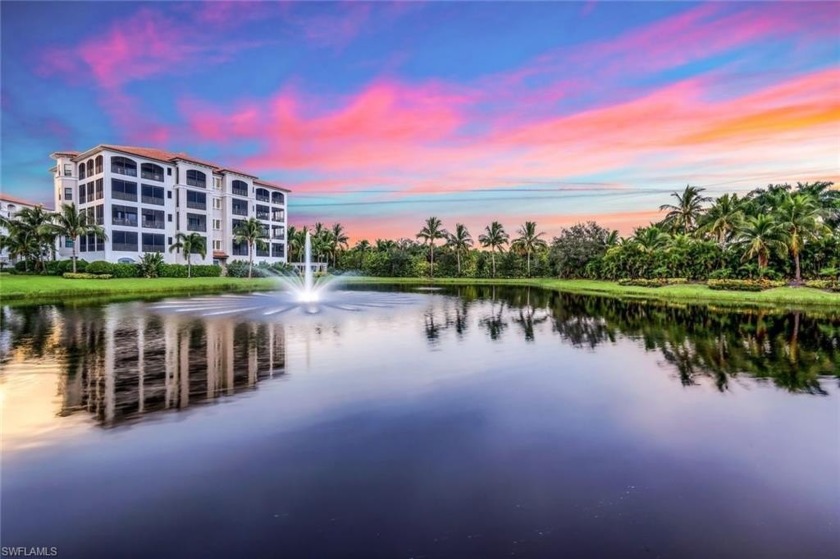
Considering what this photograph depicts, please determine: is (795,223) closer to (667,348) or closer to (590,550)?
(667,348)

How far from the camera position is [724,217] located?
60.9m

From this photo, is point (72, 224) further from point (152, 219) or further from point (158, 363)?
point (158, 363)

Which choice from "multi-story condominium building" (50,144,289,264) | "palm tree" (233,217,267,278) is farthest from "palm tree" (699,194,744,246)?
"multi-story condominium building" (50,144,289,264)

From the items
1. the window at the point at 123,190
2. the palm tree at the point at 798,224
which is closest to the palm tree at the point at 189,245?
the window at the point at 123,190

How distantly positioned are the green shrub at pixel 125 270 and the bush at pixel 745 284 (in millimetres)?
69529

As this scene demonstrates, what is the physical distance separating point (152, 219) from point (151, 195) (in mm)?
3545

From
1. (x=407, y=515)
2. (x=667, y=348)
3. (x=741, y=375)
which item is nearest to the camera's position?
(x=407, y=515)

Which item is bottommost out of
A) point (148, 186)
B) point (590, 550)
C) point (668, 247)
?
point (590, 550)

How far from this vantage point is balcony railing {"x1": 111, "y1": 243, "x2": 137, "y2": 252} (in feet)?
205

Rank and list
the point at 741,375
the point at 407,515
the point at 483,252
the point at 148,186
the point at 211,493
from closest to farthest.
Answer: the point at 407,515
the point at 211,493
the point at 741,375
the point at 148,186
the point at 483,252

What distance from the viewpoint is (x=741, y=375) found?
15375mm

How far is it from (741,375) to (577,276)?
72997 millimetres

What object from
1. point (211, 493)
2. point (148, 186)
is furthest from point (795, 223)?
point (148, 186)

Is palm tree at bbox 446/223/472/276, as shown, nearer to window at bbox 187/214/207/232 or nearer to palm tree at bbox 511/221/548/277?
palm tree at bbox 511/221/548/277
